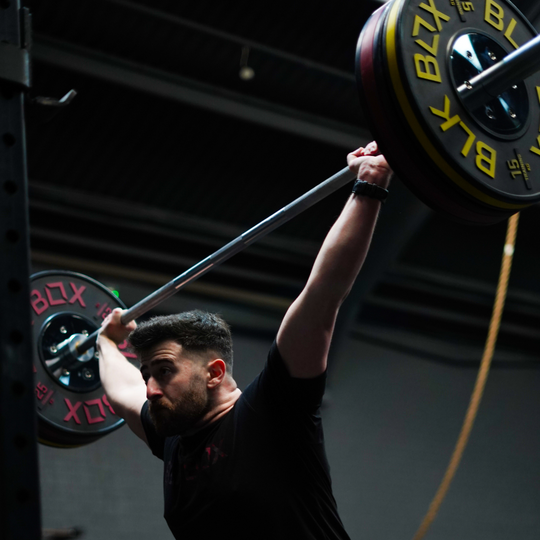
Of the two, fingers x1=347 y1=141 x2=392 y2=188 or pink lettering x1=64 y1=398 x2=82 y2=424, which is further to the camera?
pink lettering x1=64 y1=398 x2=82 y2=424

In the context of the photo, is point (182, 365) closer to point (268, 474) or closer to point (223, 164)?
point (268, 474)

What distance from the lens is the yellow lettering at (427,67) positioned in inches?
45.2

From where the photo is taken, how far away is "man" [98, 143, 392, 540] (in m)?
1.17

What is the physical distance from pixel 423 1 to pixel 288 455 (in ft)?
2.91

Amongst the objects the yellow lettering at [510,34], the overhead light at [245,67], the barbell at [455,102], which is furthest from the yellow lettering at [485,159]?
the overhead light at [245,67]

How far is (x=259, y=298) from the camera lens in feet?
17.2

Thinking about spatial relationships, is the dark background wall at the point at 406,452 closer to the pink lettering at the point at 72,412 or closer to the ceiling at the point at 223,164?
the ceiling at the point at 223,164

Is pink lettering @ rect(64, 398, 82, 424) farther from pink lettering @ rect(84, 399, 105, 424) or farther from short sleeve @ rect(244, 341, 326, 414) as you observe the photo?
short sleeve @ rect(244, 341, 326, 414)

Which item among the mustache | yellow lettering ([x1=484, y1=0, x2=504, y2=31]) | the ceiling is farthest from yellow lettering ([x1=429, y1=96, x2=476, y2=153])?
the ceiling

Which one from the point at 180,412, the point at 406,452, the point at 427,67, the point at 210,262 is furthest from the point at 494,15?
the point at 406,452

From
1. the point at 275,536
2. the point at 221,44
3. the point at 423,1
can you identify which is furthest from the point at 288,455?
the point at 221,44

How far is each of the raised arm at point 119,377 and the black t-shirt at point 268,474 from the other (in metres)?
0.46

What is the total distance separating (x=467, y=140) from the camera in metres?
1.17

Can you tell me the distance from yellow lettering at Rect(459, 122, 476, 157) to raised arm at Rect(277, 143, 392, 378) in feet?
0.46
